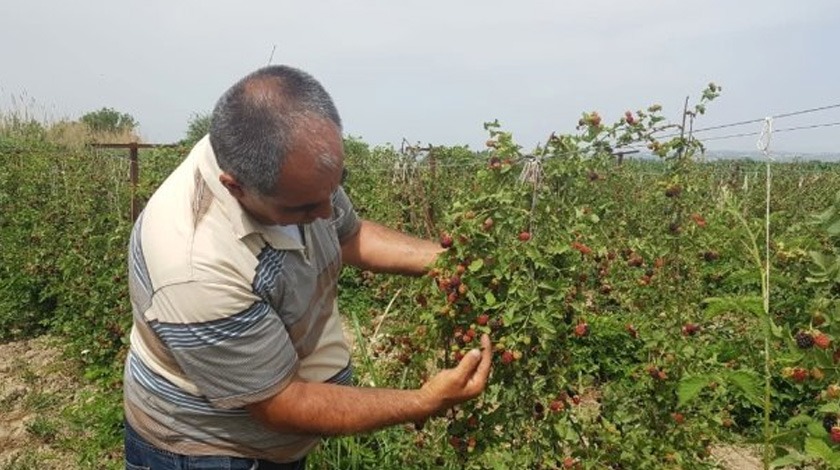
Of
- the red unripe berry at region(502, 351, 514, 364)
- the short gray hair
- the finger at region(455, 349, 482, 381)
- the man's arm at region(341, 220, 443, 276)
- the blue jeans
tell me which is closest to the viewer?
the short gray hair

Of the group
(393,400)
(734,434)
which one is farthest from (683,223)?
(734,434)

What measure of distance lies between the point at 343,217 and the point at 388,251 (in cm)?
18

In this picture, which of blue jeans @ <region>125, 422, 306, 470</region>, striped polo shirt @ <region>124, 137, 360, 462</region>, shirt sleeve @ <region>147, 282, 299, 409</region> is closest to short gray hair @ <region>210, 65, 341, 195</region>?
striped polo shirt @ <region>124, 137, 360, 462</region>

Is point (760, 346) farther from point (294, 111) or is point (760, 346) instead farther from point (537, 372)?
point (294, 111)

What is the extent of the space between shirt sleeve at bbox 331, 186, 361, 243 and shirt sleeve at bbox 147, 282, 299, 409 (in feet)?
1.76

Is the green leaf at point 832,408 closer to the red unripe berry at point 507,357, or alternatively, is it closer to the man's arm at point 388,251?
the red unripe berry at point 507,357

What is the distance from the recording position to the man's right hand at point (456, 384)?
1602 mm

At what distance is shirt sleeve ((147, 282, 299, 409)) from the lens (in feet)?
4.73

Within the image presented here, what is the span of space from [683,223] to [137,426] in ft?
5.88

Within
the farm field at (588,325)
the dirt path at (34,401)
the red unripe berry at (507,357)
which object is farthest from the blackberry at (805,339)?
the dirt path at (34,401)

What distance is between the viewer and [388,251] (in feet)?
7.09

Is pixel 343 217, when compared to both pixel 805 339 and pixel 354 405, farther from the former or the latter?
pixel 805 339

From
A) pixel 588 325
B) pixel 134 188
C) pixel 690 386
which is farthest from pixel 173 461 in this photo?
pixel 134 188

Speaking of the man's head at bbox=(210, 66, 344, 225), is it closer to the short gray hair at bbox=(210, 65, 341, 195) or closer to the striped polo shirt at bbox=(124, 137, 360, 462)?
Answer: the short gray hair at bbox=(210, 65, 341, 195)
